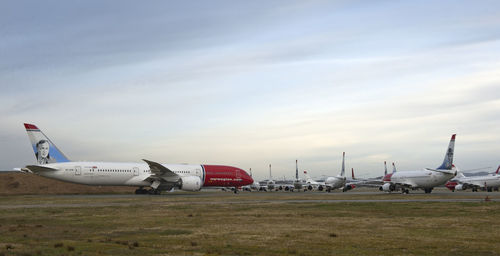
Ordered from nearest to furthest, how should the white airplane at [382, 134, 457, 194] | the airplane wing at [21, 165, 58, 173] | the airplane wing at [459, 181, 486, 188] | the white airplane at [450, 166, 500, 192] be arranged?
the airplane wing at [21, 165, 58, 173], the white airplane at [382, 134, 457, 194], the white airplane at [450, 166, 500, 192], the airplane wing at [459, 181, 486, 188]

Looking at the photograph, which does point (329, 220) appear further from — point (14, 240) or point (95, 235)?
point (14, 240)

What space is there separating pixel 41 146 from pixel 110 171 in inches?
323

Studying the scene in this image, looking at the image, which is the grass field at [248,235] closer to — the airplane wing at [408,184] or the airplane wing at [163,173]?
the airplane wing at [163,173]

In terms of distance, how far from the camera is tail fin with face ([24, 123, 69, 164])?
5359 cm

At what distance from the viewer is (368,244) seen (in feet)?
45.7

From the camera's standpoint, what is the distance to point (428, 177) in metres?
59.8

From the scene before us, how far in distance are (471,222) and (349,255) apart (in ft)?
37.6

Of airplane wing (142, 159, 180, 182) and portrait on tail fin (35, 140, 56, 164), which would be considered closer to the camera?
portrait on tail fin (35, 140, 56, 164)

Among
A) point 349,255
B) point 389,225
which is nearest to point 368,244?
point 349,255

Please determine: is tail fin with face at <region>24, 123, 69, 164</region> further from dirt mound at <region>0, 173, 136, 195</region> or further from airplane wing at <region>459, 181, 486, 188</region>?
airplane wing at <region>459, 181, 486, 188</region>

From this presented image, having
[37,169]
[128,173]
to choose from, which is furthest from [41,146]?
[128,173]

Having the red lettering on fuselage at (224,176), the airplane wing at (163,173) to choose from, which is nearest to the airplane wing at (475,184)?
the red lettering on fuselage at (224,176)

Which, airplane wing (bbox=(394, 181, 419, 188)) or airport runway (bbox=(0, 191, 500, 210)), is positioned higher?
airplane wing (bbox=(394, 181, 419, 188))

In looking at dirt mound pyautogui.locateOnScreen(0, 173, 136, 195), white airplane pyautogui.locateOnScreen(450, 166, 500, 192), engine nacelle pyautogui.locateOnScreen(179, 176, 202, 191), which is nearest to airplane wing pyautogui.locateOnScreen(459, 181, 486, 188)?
white airplane pyautogui.locateOnScreen(450, 166, 500, 192)
